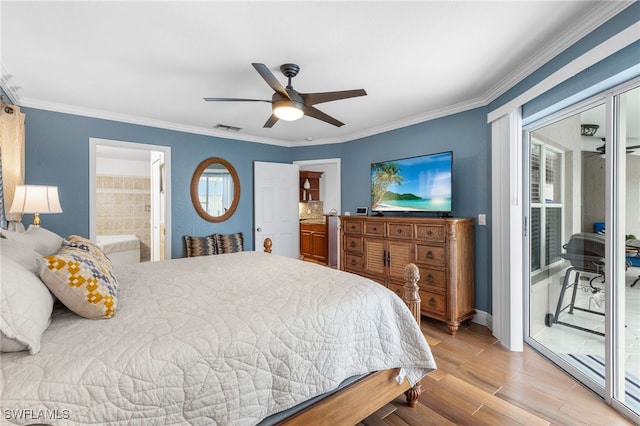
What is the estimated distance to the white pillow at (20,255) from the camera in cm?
127

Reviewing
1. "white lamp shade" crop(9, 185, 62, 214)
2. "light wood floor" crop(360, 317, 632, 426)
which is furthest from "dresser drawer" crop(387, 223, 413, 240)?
"white lamp shade" crop(9, 185, 62, 214)

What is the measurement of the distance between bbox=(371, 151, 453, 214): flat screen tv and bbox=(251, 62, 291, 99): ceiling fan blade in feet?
6.53

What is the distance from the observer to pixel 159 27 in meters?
1.83

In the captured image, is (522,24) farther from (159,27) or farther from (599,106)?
(159,27)

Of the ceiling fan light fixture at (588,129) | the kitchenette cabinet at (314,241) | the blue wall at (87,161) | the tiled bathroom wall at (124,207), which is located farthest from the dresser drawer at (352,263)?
the tiled bathroom wall at (124,207)

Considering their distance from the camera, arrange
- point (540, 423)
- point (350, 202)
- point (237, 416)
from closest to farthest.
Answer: point (237, 416), point (540, 423), point (350, 202)

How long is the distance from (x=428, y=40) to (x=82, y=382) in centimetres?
250

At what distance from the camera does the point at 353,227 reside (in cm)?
393

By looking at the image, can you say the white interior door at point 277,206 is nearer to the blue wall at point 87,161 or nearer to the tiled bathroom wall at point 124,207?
the blue wall at point 87,161

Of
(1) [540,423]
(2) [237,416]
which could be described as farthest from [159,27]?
(1) [540,423]

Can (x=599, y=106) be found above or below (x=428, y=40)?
below

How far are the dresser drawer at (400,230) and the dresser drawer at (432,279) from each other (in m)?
0.39

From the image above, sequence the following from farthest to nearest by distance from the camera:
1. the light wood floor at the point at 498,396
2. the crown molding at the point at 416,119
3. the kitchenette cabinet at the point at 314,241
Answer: the kitchenette cabinet at the point at 314,241 < the crown molding at the point at 416,119 < the light wood floor at the point at 498,396

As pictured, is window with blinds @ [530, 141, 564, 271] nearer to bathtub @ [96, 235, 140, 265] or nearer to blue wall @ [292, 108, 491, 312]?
blue wall @ [292, 108, 491, 312]
